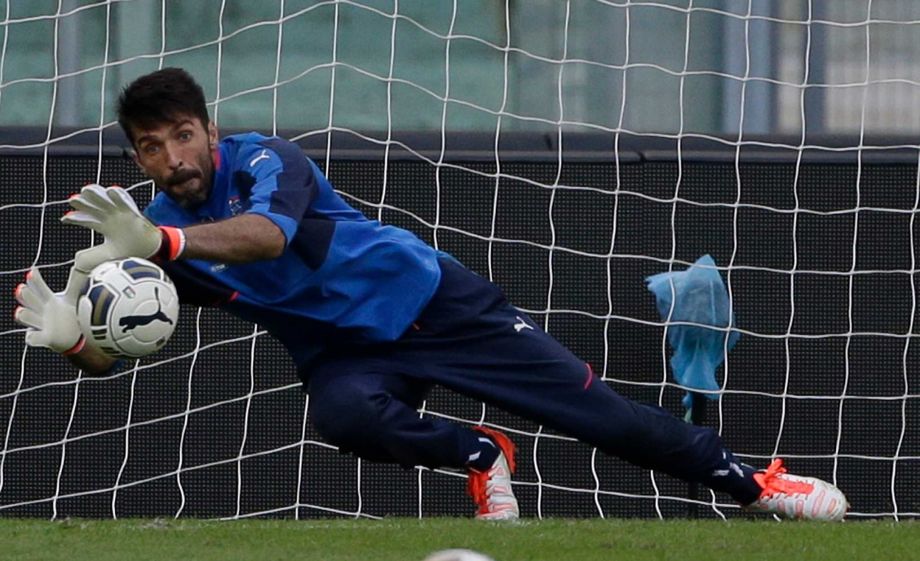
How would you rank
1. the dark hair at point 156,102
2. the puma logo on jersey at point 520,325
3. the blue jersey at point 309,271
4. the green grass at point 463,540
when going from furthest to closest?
the puma logo on jersey at point 520,325
the blue jersey at point 309,271
the dark hair at point 156,102
the green grass at point 463,540

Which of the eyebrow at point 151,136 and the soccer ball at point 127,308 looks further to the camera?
the eyebrow at point 151,136

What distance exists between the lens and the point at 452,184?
24.3ft

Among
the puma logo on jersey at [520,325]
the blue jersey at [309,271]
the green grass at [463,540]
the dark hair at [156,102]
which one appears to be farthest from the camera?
the puma logo on jersey at [520,325]

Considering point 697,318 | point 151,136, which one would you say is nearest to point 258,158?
point 151,136

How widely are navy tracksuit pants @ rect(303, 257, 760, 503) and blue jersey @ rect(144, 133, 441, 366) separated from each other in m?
0.08

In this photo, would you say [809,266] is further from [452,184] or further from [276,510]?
[276,510]

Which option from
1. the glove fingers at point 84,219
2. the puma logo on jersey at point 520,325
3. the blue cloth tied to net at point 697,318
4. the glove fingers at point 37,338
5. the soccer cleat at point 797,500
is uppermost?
the glove fingers at point 84,219

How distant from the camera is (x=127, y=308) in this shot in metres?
5.05

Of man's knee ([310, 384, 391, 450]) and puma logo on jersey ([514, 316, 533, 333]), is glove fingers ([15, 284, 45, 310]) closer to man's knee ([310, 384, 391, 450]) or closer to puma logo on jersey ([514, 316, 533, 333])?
man's knee ([310, 384, 391, 450])

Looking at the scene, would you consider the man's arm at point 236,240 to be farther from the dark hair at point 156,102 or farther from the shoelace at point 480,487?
the shoelace at point 480,487

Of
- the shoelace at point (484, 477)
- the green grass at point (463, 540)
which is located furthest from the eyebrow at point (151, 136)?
the shoelace at point (484, 477)

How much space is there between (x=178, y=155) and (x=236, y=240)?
505mm

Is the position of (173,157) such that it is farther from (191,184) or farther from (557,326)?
(557,326)

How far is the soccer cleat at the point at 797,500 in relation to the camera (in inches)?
239
